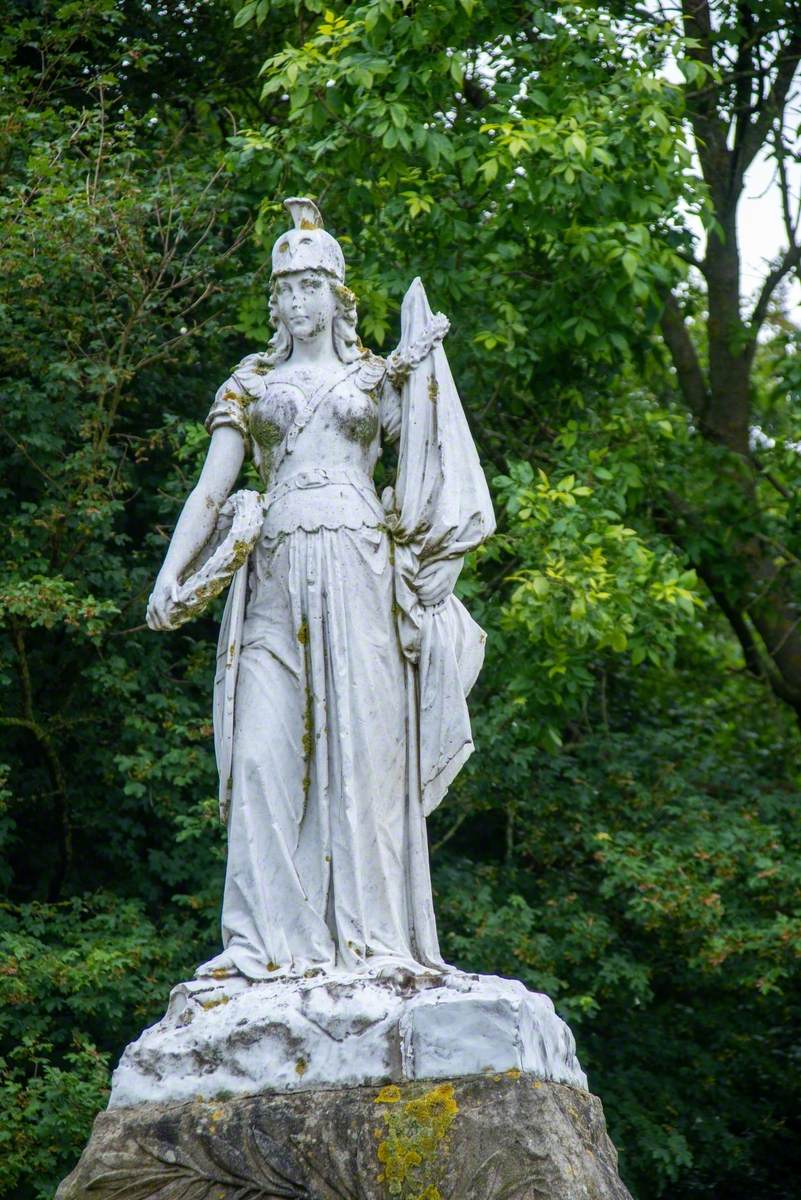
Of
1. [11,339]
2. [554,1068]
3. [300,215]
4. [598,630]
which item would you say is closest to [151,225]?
[11,339]

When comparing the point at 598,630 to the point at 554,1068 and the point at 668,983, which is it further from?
the point at 554,1068

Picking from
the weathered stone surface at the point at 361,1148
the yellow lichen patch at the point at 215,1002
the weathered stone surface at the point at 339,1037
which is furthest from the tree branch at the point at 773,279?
the weathered stone surface at the point at 361,1148

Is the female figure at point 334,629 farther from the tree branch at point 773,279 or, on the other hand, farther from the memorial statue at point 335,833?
the tree branch at point 773,279

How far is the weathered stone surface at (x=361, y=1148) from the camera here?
22.2ft

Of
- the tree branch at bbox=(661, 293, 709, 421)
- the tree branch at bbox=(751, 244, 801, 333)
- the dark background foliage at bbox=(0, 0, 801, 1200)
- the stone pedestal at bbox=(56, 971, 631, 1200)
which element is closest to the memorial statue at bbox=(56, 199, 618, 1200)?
the stone pedestal at bbox=(56, 971, 631, 1200)

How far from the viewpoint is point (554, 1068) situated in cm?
722

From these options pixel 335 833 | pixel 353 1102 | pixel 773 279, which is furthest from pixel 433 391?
pixel 773 279

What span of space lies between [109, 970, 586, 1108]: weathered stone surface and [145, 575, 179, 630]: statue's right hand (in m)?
1.32

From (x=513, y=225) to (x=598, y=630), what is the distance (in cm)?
265

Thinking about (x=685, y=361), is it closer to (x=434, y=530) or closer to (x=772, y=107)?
(x=772, y=107)

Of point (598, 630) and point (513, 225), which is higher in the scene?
point (513, 225)

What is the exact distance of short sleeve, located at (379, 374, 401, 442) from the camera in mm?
8422

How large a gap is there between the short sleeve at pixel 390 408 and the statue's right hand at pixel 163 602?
1012 mm

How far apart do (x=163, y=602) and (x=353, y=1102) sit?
1.94 meters
